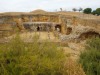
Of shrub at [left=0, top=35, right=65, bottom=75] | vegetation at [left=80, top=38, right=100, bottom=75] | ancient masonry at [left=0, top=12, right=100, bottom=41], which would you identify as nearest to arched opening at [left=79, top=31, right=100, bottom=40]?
ancient masonry at [left=0, top=12, right=100, bottom=41]

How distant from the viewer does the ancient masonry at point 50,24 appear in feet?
94.4

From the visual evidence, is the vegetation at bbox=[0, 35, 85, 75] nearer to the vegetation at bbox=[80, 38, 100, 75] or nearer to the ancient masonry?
the vegetation at bbox=[80, 38, 100, 75]

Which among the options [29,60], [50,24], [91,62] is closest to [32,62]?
[29,60]

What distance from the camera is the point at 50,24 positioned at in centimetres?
3778

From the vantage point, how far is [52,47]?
11.1 metres

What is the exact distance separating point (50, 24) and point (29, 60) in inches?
1094

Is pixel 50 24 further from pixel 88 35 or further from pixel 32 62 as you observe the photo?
pixel 32 62

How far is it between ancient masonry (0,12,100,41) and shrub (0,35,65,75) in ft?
56.6

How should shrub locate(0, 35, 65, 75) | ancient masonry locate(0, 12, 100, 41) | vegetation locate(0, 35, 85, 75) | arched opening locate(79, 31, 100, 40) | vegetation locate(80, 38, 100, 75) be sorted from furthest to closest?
1. ancient masonry locate(0, 12, 100, 41)
2. arched opening locate(79, 31, 100, 40)
3. vegetation locate(80, 38, 100, 75)
4. shrub locate(0, 35, 65, 75)
5. vegetation locate(0, 35, 85, 75)

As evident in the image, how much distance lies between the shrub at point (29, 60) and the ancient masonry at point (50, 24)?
17.2 m

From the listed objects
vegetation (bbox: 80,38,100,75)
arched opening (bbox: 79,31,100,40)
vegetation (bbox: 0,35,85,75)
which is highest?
vegetation (bbox: 0,35,85,75)

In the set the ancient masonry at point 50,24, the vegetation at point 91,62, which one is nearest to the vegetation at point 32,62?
the vegetation at point 91,62

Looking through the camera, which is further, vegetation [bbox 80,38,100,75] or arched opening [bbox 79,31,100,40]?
arched opening [bbox 79,31,100,40]

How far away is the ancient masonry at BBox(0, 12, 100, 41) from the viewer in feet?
94.4
